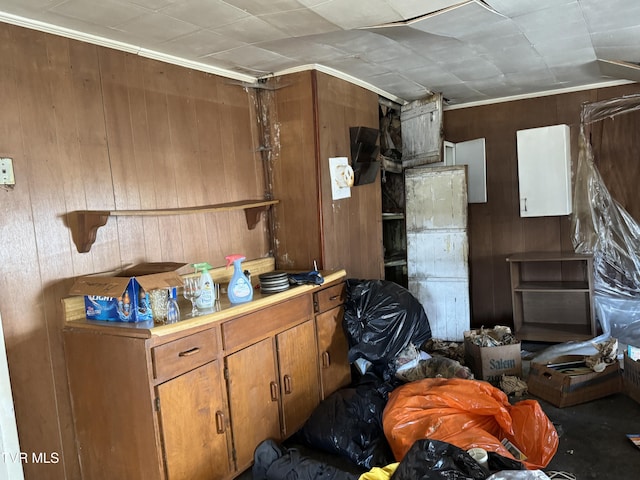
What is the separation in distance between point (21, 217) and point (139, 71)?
0.96 metres

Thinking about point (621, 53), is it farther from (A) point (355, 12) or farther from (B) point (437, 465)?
(B) point (437, 465)

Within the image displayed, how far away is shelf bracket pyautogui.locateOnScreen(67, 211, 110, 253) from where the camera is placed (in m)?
2.14

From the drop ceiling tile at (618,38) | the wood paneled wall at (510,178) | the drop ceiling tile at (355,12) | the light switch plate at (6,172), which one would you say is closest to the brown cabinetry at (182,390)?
the light switch plate at (6,172)

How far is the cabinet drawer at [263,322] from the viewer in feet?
7.46

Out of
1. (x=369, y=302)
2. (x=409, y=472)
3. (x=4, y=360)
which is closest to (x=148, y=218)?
(x=4, y=360)

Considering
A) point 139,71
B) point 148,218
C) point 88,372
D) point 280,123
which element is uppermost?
point 139,71

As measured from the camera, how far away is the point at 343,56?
2.90m

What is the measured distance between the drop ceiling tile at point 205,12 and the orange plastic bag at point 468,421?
6.61 feet

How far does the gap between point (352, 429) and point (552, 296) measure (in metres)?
2.71

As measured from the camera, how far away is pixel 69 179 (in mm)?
2146

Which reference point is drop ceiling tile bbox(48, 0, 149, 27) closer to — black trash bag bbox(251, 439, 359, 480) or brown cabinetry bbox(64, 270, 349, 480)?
brown cabinetry bbox(64, 270, 349, 480)

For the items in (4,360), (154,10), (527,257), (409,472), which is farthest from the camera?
(527,257)

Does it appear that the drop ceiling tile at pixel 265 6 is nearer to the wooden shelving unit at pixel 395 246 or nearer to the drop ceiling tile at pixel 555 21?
the drop ceiling tile at pixel 555 21

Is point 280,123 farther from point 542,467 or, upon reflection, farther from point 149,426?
point 542,467
